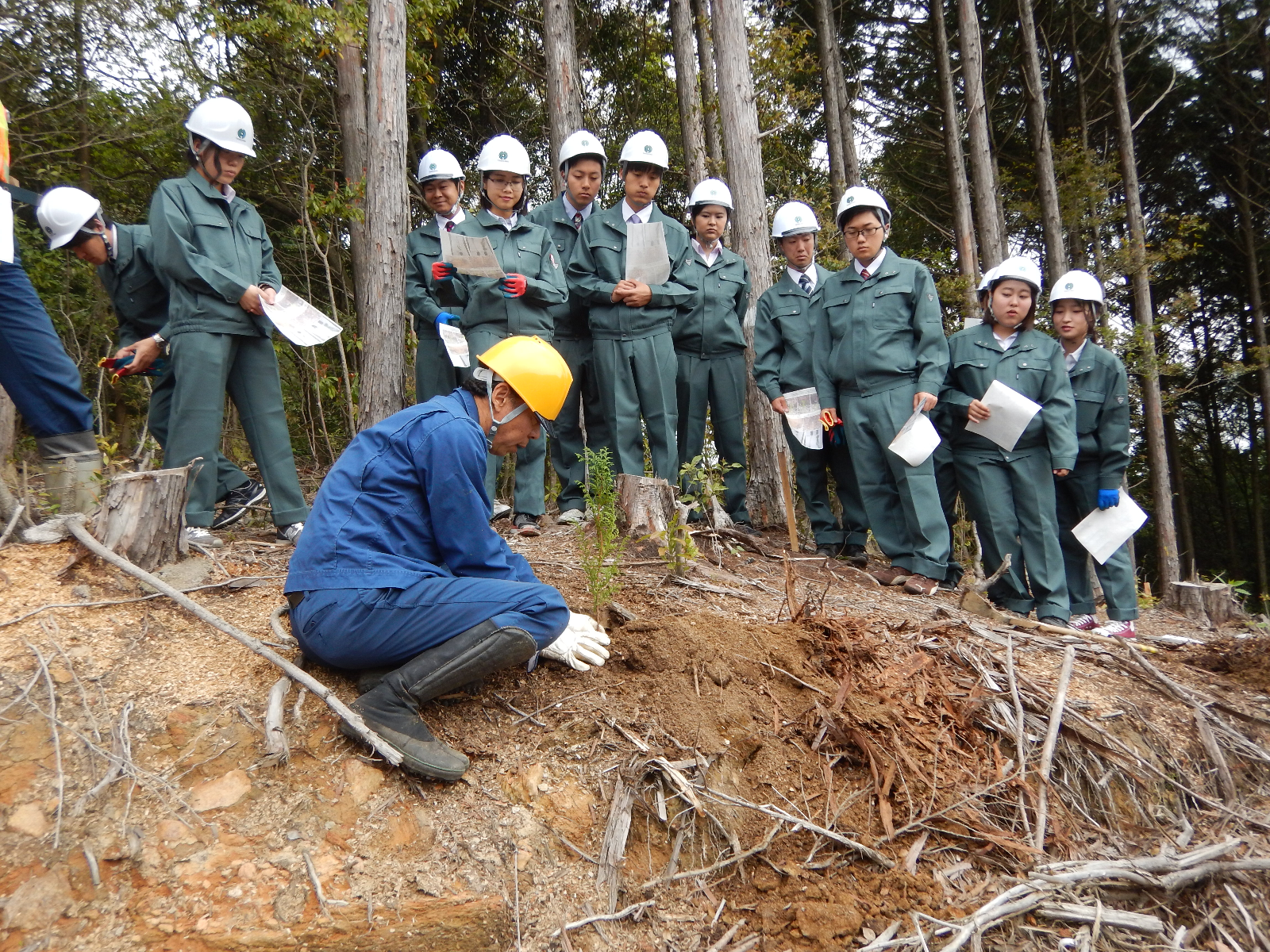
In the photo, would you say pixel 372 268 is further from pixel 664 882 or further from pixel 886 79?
pixel 886 79

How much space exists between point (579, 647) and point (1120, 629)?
4.23 m

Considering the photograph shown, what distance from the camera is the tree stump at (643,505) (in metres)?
4.87

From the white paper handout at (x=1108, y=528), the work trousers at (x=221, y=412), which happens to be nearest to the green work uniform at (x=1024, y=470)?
the white paper handout at (x=1108, y=528)

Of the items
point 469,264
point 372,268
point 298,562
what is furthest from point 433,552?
point 372,268

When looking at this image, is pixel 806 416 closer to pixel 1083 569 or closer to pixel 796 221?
pixel 796 221

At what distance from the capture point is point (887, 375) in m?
5.45

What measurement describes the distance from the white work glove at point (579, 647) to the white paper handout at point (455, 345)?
2166mm

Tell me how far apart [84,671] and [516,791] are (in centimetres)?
159

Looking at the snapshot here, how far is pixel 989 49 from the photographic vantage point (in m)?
15.3

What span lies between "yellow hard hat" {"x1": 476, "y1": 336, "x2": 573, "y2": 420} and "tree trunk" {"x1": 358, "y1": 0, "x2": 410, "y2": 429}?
2596 millimetres

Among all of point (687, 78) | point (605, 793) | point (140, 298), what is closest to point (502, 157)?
point (140, 298)

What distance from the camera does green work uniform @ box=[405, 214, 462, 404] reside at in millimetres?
5562

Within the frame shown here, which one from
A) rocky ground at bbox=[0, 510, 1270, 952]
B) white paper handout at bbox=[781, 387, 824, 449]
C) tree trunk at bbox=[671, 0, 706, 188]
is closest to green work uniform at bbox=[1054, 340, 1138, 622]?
white paper handout at bbox=[781, 387, 824, 449]

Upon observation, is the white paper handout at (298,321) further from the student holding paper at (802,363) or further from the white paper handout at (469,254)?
the student holding paper at (802,363)
